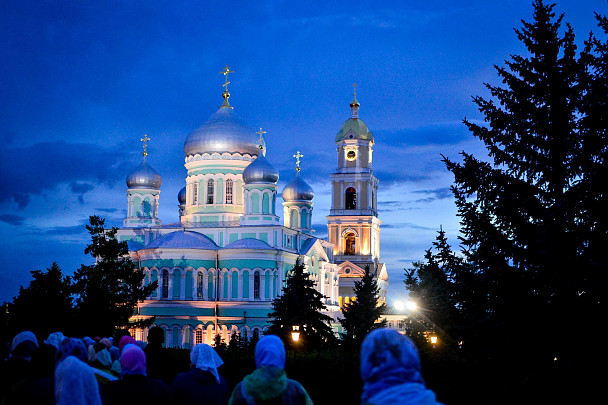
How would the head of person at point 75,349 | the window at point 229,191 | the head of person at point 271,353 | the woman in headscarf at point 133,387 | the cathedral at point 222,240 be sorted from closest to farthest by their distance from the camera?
the head of person at point 271,353 → the woman in headscarf at point 133,387 → the head of person at point 75,349 → the cathedral at point 222,240 → the window at point 229,191

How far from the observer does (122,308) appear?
1257 inches

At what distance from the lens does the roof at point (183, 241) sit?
43.8 metres

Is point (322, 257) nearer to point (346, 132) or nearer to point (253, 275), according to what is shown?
point (253, 275)

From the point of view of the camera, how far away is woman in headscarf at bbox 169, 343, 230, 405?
6.18 m

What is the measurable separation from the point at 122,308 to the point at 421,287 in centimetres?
1309

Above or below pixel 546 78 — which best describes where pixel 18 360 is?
below

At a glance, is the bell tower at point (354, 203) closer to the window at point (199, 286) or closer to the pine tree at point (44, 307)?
the window at point (199, 286)

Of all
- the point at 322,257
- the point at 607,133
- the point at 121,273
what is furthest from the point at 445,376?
the point at 322,257

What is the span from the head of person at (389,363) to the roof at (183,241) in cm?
4054

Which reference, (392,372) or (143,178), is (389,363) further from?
(143,178)

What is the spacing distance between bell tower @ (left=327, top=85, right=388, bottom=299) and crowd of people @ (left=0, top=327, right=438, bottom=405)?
55816 mm

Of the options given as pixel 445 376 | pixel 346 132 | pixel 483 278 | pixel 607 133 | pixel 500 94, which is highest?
pixel 346 132

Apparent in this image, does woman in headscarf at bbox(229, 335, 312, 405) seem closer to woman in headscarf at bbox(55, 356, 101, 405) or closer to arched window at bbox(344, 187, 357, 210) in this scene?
woman in headscarf at bbox(55, 356, 101, 405)

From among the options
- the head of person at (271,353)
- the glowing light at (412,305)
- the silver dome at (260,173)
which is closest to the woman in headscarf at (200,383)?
the head of person at (271,353)
